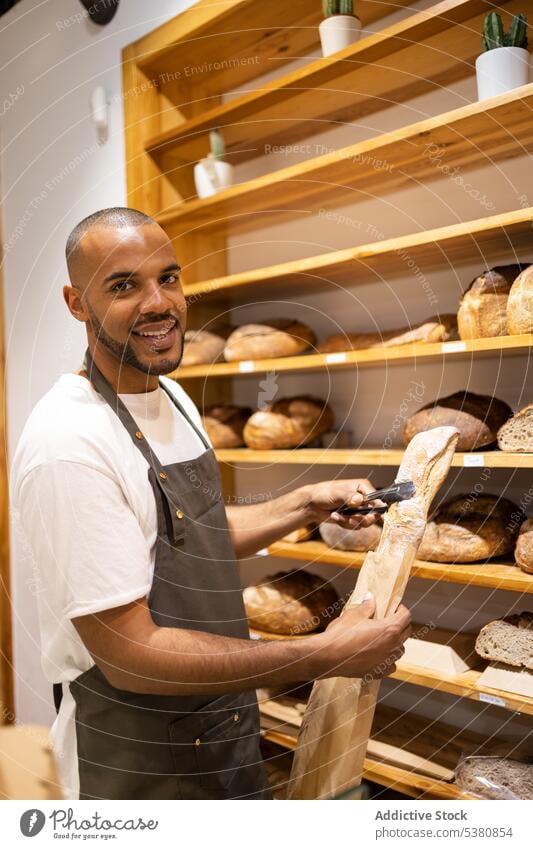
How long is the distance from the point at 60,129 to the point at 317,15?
74 cm

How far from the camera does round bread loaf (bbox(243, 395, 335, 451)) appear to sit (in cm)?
189

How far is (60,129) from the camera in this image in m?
1.61

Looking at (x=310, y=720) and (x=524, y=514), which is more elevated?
(x=524, y=514)

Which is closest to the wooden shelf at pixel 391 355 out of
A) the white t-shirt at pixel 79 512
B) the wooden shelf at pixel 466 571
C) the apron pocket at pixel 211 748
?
the wooden shelf at pixel 466 571

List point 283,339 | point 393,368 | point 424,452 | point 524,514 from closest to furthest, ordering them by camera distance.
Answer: point 424,452, point 524,514, point 393,368, point 283,339

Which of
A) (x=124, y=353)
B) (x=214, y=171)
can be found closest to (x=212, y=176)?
(x=214, y=171)

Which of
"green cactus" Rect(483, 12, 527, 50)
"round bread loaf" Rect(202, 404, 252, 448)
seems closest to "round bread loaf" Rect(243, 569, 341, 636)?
"round bread loaf" Rect(202, 404, 252, 448)

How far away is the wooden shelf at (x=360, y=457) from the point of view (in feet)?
4.49

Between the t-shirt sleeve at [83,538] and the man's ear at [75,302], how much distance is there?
245 mm

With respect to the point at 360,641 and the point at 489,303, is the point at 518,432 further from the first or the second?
the point at 360,641

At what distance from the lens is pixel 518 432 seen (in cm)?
141

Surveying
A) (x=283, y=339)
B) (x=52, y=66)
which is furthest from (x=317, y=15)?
(x=283, y=339)

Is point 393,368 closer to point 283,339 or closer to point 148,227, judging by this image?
point 283,339
